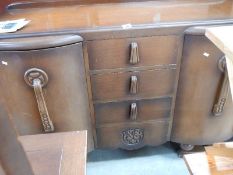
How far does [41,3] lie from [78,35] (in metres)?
0.38

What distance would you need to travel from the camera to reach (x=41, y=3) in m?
1.06

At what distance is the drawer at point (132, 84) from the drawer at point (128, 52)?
0.04 metres

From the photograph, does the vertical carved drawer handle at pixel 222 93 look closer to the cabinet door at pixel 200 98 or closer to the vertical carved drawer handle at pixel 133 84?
the cabinet door at pixel 200 98

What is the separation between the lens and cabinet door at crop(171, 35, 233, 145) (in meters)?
0.90

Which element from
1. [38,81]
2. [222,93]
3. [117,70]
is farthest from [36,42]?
[222,93]

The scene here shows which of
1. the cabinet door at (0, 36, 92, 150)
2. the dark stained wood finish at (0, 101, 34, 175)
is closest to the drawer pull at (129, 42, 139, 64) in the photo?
the cabinet door at (0, 36, 92, 150)

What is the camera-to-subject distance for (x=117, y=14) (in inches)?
37.5

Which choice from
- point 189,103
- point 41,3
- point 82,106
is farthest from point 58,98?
point 189,103

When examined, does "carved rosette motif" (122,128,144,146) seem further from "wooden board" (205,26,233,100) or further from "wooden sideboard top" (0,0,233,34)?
"wooden board" (205,26,233,100)

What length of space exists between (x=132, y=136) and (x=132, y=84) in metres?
0.32

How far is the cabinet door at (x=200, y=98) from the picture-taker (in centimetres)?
90

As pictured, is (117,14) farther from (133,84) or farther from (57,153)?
(57,153)

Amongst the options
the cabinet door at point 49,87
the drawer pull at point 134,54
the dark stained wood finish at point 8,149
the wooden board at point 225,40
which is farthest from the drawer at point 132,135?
the dark stained wood finish at point 8,149

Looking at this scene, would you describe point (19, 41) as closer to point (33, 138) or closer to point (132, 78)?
point (33, 138)
